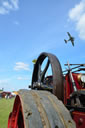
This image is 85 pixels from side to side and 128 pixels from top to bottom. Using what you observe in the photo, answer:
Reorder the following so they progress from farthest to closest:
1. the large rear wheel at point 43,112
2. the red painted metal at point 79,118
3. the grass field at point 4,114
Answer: the grass field at point 4,114
the red painted metal at point 79,118
the large rear wheel at point 43,112

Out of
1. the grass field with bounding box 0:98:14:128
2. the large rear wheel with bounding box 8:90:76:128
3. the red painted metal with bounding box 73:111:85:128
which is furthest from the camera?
the grass field with bounding box 0:98:14:128

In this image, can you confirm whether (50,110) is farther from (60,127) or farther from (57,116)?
(60,127)

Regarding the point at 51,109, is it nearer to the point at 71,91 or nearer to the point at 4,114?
the point at 71,91

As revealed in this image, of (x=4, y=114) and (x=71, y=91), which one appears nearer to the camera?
(x=71, y=91)

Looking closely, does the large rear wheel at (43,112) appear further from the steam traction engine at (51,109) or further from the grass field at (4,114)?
the grass field at (4,114)

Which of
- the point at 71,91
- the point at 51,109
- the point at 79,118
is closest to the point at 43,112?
the point at 51,109

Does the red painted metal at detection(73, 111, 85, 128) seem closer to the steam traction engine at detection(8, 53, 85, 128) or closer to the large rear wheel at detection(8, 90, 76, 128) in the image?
the steam traction engine at detection(8, 53, 85, 128)

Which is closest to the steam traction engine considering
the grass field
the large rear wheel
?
the large rear wheel

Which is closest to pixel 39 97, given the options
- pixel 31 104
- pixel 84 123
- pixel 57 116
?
pixel 31 104

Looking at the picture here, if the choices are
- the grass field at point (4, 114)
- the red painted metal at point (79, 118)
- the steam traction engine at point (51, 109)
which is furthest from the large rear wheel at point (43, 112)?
the grass field at point (4, 114)

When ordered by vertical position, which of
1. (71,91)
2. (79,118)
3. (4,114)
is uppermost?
(71,91)

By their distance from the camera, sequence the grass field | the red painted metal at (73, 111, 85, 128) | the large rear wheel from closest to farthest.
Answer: the large rear wheel, the red painted metal at (73, 111, 85, 128), the grass field

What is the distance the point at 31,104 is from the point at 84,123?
1.94 ft

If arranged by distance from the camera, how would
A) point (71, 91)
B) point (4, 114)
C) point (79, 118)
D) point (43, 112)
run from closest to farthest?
point (43, 112), point (79, 118), point (71, 91), point (4, 114)
